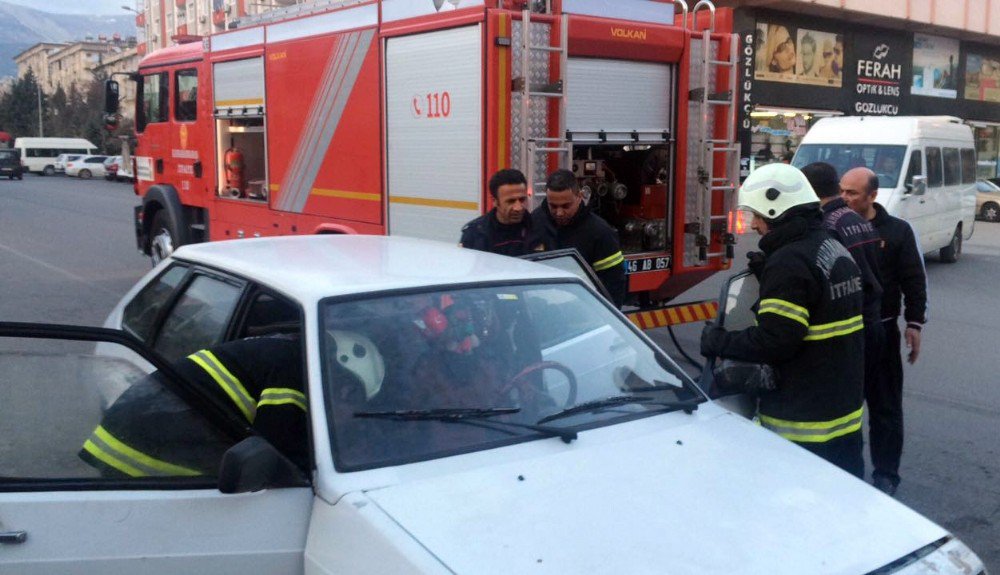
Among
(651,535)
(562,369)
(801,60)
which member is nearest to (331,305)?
(562,369)

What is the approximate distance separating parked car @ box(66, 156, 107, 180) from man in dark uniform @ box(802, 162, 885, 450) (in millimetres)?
53799

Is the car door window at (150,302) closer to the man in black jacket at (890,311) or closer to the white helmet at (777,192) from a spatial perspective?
the white helmet at (777,192)

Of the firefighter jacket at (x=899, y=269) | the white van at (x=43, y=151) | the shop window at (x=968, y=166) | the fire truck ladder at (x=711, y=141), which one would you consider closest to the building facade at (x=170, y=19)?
the white van at (x=43, y=151)

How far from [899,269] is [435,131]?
11.5 feet

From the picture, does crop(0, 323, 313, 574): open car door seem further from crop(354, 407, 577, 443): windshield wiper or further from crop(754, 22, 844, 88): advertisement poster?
crop(754, 22, 844, 88): advertisement poster

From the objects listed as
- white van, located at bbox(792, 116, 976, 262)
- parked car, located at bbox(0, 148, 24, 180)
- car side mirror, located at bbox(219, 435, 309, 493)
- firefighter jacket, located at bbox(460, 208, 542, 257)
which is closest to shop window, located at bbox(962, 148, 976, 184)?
white van, located at bbox(792, 116, 976, 262)

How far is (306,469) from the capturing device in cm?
270

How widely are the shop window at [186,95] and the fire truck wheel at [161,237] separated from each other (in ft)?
4.07

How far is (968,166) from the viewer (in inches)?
626

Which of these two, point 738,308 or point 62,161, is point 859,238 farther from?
point 62,161

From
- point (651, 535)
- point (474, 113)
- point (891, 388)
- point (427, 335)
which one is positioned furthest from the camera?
point (474, 113)

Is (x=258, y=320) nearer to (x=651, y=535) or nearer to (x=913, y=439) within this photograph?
(x=651, y=535)

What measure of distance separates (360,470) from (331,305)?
0.62m

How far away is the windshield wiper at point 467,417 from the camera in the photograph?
2.75 metres
